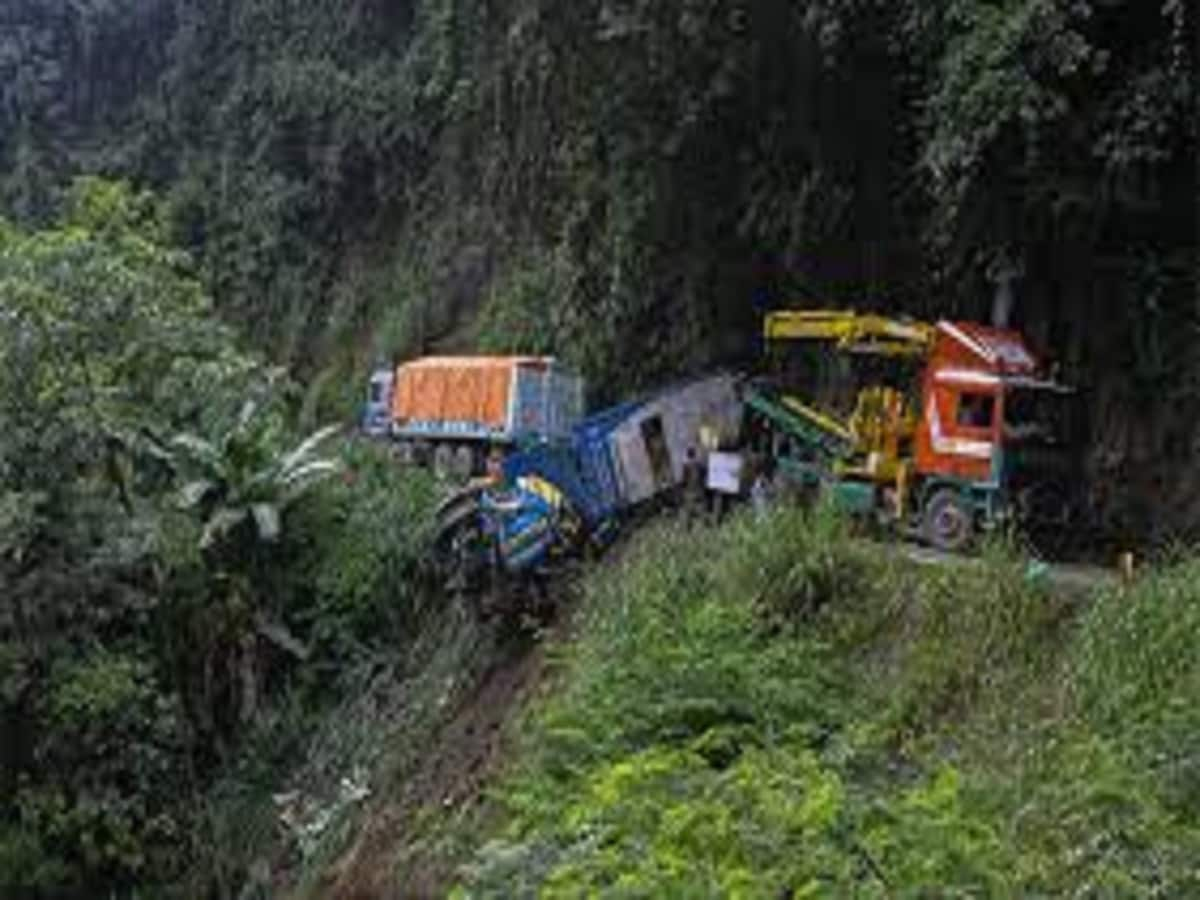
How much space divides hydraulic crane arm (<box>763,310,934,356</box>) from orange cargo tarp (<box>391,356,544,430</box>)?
372 centimetres

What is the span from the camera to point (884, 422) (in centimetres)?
1775

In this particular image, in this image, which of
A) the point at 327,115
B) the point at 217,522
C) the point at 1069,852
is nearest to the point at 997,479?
the point at 217,522

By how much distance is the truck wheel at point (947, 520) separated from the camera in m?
16.2

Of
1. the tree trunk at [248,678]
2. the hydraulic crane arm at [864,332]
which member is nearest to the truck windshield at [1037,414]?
the hydraulic crane arm at [864,332]

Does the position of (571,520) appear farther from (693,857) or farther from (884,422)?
(693,857)

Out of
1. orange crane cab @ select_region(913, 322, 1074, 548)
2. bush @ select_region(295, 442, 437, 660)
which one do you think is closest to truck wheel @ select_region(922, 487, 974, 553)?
orange crane cab @ select_region(913, 322, 1074, 548)

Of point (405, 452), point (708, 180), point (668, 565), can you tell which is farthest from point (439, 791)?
point (405, 452)

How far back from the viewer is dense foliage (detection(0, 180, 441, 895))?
17.5 metres

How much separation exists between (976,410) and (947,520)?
961mm

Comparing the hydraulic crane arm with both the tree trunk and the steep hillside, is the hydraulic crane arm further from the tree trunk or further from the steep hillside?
the tree trunk

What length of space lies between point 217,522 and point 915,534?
20.4 ft

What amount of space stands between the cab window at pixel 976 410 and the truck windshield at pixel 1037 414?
0.40 feet

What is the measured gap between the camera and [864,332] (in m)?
17.9

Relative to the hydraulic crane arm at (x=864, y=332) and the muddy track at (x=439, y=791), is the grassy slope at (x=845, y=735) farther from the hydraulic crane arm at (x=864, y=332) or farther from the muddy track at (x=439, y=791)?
the hydraulic crane arm at (x=864, y=332)
